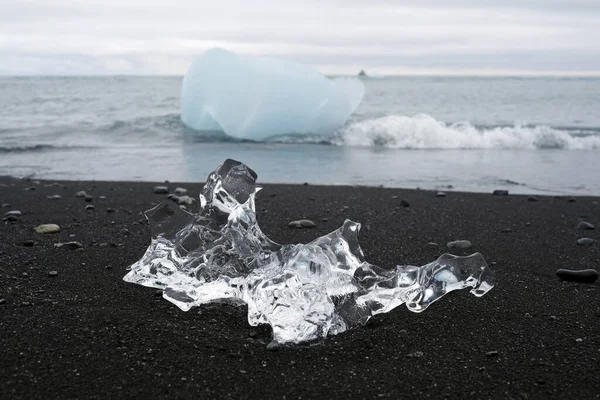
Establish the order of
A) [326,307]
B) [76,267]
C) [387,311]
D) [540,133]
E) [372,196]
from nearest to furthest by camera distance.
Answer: [326,307], [387,311], [76,267], [372,196], [540,133]

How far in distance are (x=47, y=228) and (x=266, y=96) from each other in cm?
750

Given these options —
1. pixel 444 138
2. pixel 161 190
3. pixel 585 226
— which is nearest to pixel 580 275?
pixel 585 226

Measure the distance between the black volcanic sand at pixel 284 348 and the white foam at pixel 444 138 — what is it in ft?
23.0

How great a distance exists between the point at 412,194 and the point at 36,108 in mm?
16789

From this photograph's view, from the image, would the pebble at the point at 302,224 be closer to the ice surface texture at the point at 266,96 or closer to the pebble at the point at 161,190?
the pebble at the point at 161,190

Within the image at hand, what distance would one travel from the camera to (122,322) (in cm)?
249

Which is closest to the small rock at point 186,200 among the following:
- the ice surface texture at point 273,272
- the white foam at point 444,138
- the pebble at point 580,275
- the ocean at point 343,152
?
the ocean at point 343,152

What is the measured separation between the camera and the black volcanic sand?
2020 millimetres

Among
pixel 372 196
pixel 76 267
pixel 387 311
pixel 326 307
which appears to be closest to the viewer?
pixel 326 307

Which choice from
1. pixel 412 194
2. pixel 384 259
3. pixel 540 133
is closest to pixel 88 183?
pixel 412 194

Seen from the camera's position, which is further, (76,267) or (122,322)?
(76,267)

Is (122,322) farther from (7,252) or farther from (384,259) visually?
(384,259)

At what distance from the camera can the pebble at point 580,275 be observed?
3.12 meters

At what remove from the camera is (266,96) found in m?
11.1
